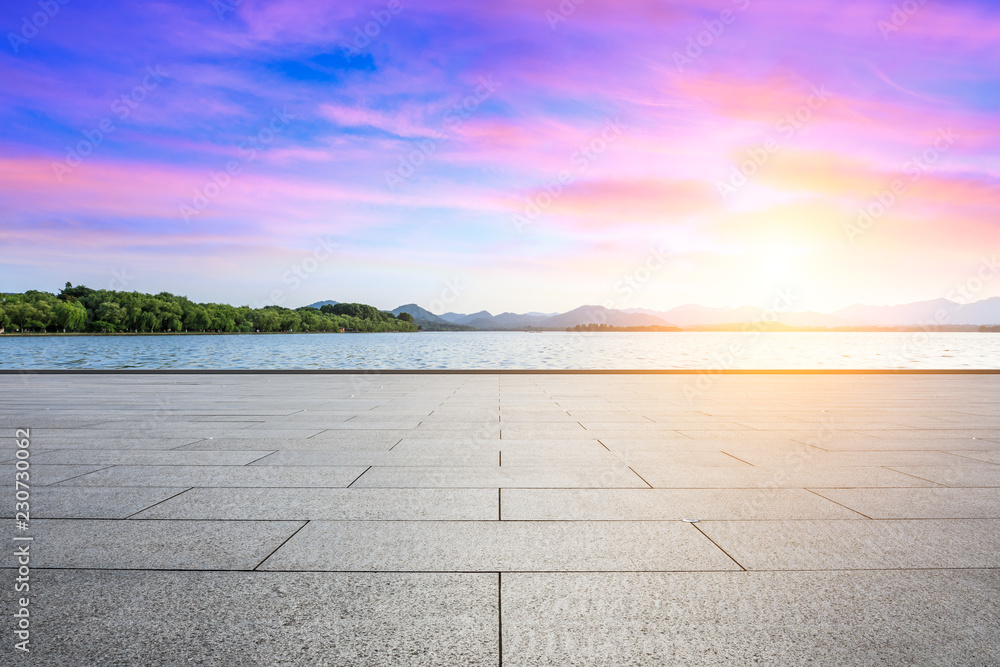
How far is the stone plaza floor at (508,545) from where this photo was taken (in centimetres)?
355

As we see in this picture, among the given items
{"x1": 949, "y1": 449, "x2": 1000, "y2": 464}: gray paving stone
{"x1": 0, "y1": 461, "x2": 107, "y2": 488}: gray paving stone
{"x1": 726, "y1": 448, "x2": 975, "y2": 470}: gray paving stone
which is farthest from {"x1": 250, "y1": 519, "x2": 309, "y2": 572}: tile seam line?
{"x1": 949, "y1": 449, "x2": 1000, "y2": 464}: gray paving stone

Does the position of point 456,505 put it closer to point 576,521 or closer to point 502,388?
point 576,521

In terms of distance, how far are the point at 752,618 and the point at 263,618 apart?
10.1 ft

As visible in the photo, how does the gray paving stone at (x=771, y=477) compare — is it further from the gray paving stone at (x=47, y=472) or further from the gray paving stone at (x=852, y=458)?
the gray paving stone at (x=47, y=472)

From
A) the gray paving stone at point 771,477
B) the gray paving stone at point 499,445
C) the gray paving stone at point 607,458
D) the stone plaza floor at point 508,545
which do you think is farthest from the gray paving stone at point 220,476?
the gray paving stone at point 771,477

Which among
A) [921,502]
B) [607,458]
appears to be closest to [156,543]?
[607,458]

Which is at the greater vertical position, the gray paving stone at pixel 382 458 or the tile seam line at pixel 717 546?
the tile seam line at pixel 717 546

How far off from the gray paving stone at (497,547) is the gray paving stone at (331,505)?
259 mm

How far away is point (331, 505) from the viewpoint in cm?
622

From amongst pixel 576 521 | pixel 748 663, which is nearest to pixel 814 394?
pixel 576 521

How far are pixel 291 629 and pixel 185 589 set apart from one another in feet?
A: 3.46

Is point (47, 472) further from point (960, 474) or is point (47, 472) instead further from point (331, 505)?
point (960, 474)

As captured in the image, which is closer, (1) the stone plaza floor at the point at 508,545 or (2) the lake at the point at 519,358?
(1) the stone plaza floor at the point at 508,545

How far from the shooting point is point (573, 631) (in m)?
3.64
